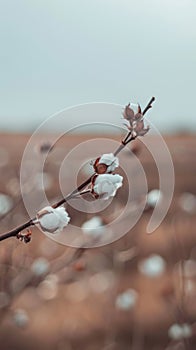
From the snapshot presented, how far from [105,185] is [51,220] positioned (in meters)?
0.06

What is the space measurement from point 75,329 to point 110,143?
5.36 feet

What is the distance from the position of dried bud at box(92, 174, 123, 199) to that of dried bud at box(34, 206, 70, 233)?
38 mm

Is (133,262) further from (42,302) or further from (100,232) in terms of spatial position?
(100,232)

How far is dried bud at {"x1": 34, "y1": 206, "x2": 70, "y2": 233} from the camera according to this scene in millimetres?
601

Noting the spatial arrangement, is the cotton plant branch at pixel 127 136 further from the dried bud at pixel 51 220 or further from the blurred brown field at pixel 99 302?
the blurred brown field at pixel 99 302

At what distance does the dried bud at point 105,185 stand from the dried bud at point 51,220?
38 millimetres

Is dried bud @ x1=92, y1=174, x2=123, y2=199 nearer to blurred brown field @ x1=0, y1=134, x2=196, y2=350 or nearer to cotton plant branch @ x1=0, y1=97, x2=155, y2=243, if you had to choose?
cotton plant branch @ x1=0, y1=97, x2=155, y2=243

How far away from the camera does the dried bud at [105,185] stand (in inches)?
23.3

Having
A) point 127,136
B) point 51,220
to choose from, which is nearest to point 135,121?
point 127,136

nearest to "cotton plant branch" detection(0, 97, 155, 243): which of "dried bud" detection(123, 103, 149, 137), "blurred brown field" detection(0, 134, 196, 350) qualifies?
"dried bud" detection(123, 103, 149, 137)

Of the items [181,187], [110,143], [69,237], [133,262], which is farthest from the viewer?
[181,187]

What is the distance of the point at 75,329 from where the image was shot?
239 centimetres

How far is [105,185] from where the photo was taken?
0.59m

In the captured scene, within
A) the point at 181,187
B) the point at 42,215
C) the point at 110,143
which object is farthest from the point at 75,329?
the point at 181,187
